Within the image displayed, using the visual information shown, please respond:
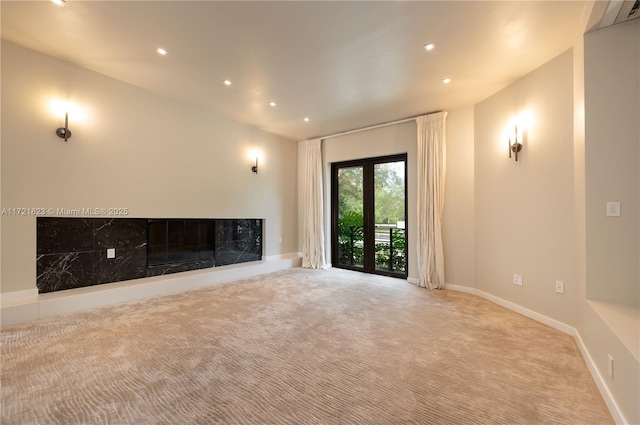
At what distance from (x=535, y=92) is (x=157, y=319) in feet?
16.5

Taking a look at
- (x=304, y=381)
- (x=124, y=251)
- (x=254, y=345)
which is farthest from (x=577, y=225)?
(x=124, y=251)

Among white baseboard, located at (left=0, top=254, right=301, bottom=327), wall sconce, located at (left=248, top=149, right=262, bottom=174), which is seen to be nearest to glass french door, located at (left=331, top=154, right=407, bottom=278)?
wall sconce, located at (left=248, top=149, right=262, bottom=174)

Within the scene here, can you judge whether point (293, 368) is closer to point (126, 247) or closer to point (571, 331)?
point (571, 331)

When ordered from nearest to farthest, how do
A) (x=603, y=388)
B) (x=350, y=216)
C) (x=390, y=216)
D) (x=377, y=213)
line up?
(x=603, y=388) < (x=390, y=216) < (x=377, y=213) < (x=350, y=216)

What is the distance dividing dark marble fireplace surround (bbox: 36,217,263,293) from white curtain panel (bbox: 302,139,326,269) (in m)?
1.41

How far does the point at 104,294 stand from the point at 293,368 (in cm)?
285

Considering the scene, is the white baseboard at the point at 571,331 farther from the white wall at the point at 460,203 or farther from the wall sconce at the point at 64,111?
the wall sconce at the point at 64,111

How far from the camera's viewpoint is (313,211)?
6.00 metres

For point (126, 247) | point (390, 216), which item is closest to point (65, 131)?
point (126, 247)

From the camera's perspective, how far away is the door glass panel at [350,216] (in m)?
5.64

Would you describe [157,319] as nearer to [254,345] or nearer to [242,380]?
[254,345]

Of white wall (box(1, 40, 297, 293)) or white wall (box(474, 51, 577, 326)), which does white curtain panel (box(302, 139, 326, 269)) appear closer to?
white wall (box(1, 40, 297, 293))

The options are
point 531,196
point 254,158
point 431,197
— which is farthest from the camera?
point 254,158

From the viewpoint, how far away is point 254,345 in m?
2.43
